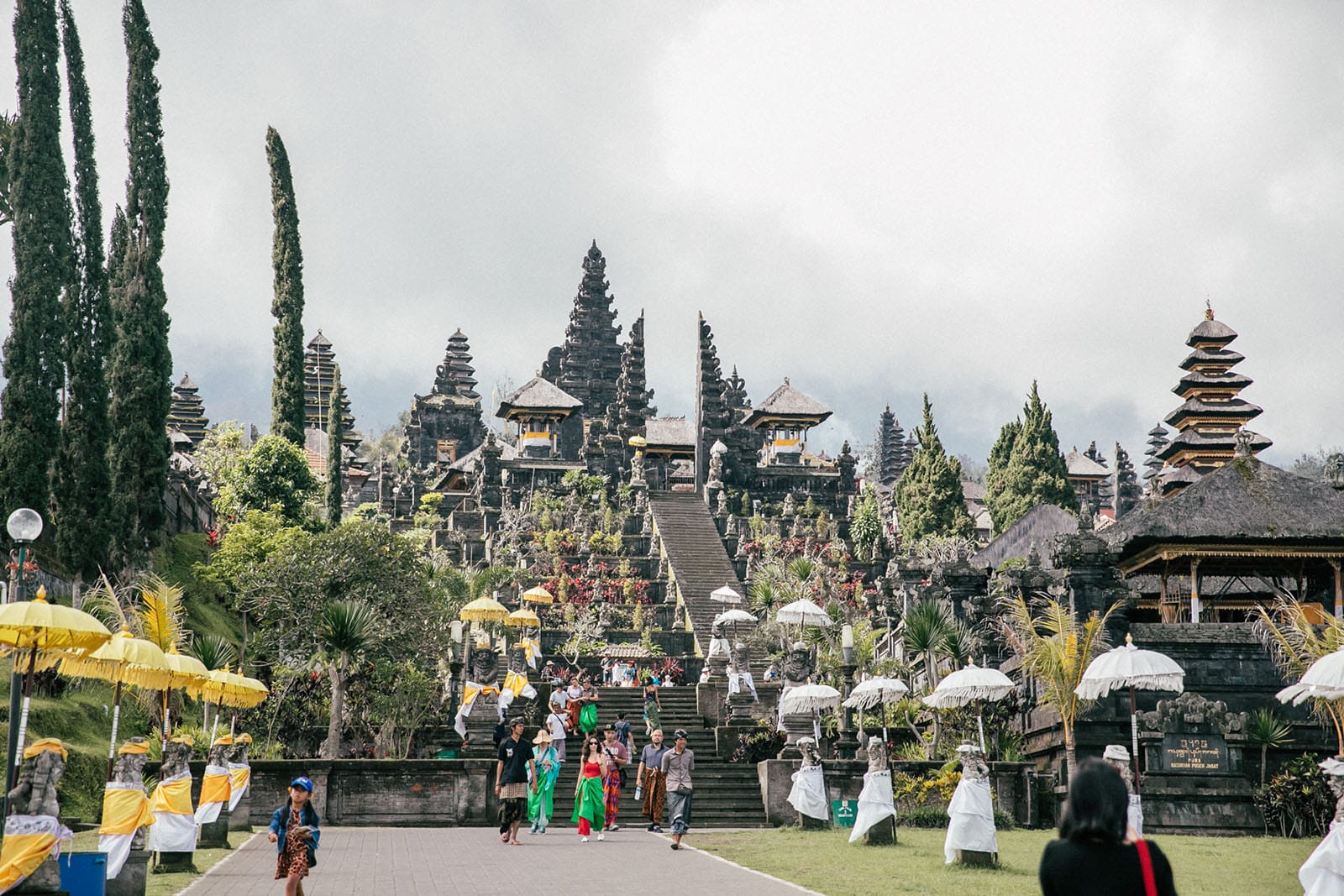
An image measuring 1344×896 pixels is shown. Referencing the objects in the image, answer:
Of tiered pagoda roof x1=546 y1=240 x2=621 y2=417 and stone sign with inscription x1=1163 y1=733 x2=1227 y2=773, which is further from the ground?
tiered pagoda roof x1=546 y1=240 x2=621 y2=417

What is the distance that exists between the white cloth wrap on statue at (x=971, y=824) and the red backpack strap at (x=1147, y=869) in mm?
10380

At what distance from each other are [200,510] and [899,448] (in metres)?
72.7

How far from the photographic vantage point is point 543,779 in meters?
19.7

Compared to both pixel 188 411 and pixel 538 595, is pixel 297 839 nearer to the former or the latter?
pixel 538 595

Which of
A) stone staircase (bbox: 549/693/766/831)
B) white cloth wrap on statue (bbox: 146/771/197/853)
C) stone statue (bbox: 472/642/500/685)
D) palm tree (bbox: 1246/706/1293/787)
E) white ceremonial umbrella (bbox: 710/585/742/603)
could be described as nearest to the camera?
white cloth wrap on statue (bbox: 146/771/197/853)

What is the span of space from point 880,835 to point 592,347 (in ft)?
219

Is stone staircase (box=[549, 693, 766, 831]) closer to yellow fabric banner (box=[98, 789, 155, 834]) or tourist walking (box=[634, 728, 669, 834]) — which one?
tourist walking (box=[634, 728, 669, 834])

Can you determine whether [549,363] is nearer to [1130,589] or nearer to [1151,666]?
[1130,589]

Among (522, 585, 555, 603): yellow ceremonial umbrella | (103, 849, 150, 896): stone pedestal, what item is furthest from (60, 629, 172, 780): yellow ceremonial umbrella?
(522, 585, 555, 603): yellow ceremonial umbrella

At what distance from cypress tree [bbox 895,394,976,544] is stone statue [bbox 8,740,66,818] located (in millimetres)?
50546

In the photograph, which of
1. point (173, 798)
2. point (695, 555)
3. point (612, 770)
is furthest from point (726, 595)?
point (173, 798)

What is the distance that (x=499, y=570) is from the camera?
129 feet

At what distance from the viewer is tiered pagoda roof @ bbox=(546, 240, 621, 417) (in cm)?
8188

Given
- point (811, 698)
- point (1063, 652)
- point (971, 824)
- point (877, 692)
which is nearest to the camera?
point (971, 824)
